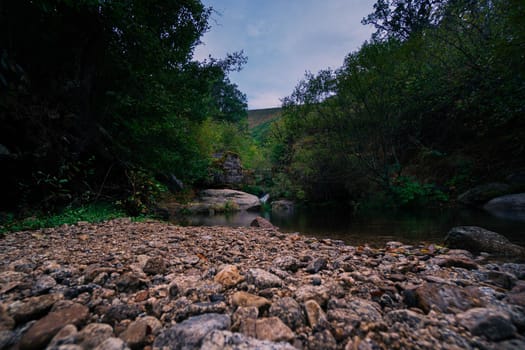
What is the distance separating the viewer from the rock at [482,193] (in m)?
6.36

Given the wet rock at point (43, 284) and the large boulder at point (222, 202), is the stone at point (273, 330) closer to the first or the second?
the wet rock at point (43, 284)

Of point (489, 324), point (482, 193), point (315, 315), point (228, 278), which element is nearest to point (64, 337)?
point (228, 278)

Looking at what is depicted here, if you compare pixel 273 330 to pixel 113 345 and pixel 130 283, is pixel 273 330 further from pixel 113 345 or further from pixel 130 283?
pixel 130 283

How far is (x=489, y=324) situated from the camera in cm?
84

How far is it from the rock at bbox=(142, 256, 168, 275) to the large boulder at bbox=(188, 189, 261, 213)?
29.6 feet

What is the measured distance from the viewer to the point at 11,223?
127 inches

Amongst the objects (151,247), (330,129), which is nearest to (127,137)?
(151,247)

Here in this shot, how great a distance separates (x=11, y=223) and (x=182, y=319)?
4280 mm

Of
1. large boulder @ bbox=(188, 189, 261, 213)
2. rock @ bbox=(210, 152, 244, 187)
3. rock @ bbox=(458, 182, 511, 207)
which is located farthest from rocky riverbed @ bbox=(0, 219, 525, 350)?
rock @ bbox=(210, 152, 244, 187)

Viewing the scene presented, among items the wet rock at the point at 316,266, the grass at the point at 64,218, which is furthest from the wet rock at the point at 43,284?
the grass at the point at 64,218

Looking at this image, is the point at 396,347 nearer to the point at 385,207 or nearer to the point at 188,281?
the point at 188,281

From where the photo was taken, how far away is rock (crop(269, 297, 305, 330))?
3.11ft

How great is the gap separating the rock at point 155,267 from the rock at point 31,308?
19.5 inches

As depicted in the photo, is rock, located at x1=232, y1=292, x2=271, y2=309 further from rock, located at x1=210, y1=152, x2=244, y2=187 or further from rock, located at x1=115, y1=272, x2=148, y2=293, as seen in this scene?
rock, located at x1=210, y1=152, x2=244, y2=187
